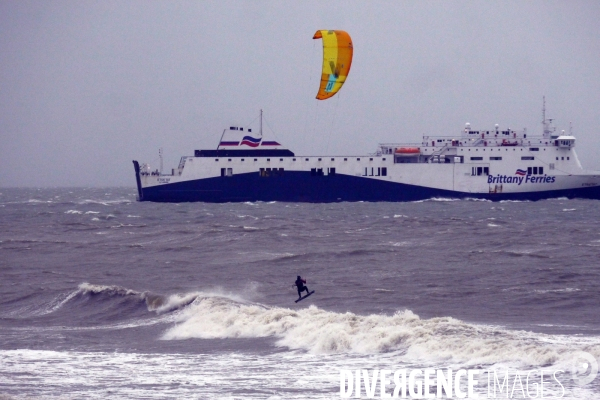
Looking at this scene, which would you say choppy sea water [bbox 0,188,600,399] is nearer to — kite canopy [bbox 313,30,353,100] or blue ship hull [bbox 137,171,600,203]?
kite canopy [bbox 313,30,353,100]

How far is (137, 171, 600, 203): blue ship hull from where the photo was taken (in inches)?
2462

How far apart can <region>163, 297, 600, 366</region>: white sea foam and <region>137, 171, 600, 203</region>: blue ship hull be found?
45.6 m

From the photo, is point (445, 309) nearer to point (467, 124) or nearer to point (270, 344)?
point (270, 344)

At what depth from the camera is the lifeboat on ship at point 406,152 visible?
6306cm

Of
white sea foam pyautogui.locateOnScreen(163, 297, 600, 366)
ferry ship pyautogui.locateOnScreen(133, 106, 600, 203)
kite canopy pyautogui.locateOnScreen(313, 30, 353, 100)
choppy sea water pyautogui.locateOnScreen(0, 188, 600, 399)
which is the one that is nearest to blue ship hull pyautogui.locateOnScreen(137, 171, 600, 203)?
ferry ship pyautogui.locateOnScreen(133, 106, 600, 203)

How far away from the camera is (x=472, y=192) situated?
206 feet

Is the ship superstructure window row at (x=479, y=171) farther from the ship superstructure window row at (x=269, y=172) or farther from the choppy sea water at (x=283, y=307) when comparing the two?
the choppy sea water at (x=283, y=307)

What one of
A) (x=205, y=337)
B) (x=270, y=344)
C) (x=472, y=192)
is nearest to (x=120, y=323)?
(x=205, y=337)

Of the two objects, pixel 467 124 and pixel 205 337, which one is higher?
pixel 467 124

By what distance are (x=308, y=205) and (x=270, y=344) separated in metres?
47.9

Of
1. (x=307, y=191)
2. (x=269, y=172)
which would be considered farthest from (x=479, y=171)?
(x=269, y=172)

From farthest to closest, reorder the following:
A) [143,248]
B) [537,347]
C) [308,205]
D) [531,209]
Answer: [308,205]
[531,209]
[143,248]
[537,347]

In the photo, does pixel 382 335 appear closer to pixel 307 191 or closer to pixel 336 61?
pixel 336 61

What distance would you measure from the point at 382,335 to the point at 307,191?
164ft
